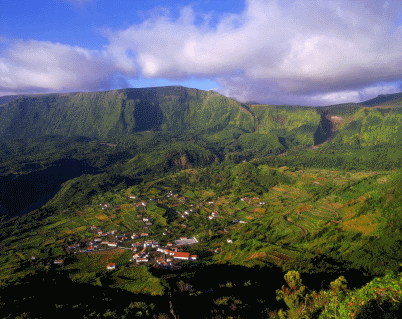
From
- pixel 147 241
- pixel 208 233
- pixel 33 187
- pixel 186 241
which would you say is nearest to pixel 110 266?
pixel 147 241

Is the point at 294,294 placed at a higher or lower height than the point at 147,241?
higher

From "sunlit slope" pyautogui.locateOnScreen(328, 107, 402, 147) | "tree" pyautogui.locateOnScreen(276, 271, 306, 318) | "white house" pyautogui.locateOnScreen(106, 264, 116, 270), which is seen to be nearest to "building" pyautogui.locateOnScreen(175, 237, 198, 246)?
"white house" pyautogui.locateOnScreen(106, 264, 116, 270)

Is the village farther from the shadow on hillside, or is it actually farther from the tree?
the shadow on hillside

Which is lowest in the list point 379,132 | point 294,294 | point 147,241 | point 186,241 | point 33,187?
point 186,241

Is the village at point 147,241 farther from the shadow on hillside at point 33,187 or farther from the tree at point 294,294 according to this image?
the shadow on hillside at point 33,187

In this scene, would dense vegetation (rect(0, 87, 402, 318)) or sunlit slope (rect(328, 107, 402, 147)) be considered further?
sunlit slope (rect(328, 107, 402, 147))

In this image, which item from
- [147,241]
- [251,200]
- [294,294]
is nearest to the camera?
[294,294]

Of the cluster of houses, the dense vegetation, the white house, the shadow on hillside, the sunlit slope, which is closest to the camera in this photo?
the dense vegetation

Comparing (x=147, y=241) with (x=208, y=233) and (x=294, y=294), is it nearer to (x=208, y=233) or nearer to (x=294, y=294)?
(x=208, y=233)

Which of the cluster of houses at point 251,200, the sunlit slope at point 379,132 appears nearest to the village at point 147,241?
the cluster of houses at point 251,200
